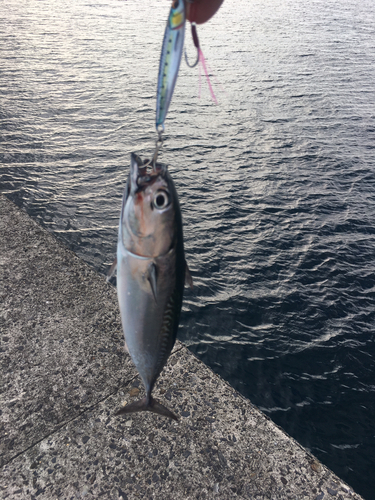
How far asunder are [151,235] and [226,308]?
3.89 m

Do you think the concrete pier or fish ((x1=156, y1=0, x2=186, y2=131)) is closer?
fish ((x1=156, y1=0, x2=186, y2=131))

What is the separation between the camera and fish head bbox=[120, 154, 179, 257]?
5.10ft

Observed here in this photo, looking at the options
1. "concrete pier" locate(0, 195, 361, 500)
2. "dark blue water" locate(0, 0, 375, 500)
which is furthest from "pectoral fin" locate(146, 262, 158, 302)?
"dark blue water" locate(0, 0, 375, 500)

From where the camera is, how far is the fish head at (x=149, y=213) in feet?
5.10

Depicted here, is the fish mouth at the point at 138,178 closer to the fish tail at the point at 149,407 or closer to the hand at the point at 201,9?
the hand at the point at 201,9

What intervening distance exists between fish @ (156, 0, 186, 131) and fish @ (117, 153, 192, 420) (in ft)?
0.85

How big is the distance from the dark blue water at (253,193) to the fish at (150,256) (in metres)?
2.94

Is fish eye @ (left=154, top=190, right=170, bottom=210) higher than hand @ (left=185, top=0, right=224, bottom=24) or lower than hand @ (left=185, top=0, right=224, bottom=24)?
lower

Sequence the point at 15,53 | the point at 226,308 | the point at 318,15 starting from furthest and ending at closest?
the point at 318,15 → the point at 15,53 → the point at 226,308

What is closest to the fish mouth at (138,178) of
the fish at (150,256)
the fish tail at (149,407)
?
the fish at (150,256)

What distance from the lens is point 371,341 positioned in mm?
4910

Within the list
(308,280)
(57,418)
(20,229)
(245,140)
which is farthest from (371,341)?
(245,140)

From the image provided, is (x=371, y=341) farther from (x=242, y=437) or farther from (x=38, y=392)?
(x=38, y=392)

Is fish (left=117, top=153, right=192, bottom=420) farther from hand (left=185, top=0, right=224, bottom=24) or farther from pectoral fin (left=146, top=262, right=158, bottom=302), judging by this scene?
hand (left=185, top=0, right=224, bottom=24)
